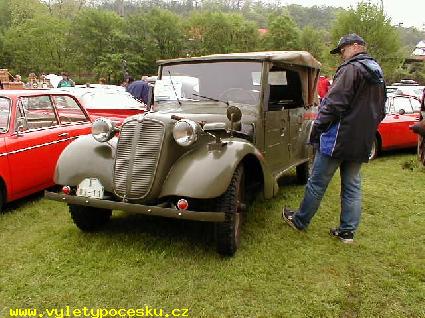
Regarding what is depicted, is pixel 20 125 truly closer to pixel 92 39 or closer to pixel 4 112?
pixel 4 112

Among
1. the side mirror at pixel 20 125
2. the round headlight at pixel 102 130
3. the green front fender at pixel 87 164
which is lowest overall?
the green front fender at pixel 87 164

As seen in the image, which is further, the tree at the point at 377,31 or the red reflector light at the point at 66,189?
the tree at the point at 377,31

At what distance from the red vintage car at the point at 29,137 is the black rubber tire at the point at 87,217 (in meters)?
1.15

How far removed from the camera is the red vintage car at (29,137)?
492cm

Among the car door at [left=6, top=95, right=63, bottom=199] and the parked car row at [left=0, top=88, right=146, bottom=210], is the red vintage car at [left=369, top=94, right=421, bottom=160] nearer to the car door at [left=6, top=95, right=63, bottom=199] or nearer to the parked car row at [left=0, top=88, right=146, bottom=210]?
the parked car row at [left=0, top=88, right=146, bottom=210]

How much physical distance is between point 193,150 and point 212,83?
1.21 m

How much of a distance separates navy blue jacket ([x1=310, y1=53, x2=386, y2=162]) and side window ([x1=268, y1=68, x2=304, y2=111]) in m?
0.99

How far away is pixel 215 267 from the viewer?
370 cm

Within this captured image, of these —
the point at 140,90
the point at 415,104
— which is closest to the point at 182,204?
the point at 415,104

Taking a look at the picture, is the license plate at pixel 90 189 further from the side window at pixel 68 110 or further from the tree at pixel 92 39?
the tree at pixel 92 39

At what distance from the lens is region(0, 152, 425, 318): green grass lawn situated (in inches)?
125

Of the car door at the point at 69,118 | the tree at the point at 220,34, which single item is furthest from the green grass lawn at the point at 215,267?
the tree at the point at 220,34

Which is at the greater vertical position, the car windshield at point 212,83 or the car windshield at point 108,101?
the car windshield at point 212,83

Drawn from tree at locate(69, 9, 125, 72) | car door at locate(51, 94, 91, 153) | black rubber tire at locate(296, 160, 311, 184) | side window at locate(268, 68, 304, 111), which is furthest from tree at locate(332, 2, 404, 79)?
car door at locate(51, 94, 91, 153)
